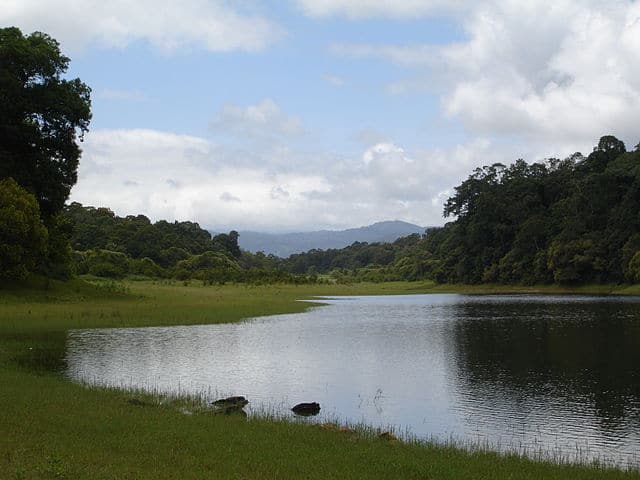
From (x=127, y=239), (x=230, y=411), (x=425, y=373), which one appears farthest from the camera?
(x=127, y=239)

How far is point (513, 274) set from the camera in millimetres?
120562

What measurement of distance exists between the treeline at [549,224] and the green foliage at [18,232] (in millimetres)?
75843

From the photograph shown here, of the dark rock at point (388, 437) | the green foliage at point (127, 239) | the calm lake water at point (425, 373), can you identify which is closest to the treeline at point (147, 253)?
the green foliage at point (127, 239)

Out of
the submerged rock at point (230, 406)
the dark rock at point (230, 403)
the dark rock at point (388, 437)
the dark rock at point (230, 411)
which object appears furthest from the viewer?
the dark rock at point (230, 403)

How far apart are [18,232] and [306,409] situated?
31.2 meters

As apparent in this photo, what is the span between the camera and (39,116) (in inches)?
2067

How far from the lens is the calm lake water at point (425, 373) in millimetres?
18719

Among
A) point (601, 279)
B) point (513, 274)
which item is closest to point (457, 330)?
point (601, 279)

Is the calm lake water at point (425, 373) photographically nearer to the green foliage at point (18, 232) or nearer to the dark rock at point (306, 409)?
the dark rock at point (306, 409)

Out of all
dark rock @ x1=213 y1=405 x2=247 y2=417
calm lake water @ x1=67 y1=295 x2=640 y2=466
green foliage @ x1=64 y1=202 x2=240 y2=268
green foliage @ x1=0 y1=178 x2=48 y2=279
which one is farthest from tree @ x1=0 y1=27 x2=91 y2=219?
green foliage @ x1=64 y1=202 x2=240 y2=268

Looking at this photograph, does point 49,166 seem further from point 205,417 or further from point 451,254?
point 451,254

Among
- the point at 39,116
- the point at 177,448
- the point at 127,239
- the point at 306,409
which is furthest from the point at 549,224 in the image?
the point at 177,448

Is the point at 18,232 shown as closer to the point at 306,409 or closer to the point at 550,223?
the point at 306,409

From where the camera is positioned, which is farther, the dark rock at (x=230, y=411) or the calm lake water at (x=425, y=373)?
the calm lake water at (x=425, y=373)
